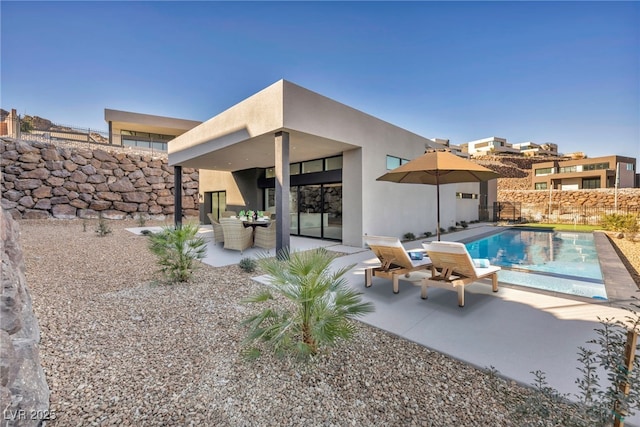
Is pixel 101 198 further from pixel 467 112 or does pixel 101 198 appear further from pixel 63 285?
pixel 467 112

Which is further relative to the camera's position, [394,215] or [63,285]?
[394,215]

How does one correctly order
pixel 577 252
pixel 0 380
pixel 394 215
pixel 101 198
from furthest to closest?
pixel 101 198 → pixel 394 215 → pixel 577 252 → pixel 0 380

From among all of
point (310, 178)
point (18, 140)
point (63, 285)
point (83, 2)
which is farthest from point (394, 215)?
point (18, 140)

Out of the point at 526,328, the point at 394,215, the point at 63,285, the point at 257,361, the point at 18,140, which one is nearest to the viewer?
the point at 257,361

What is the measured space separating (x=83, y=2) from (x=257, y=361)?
1007cm

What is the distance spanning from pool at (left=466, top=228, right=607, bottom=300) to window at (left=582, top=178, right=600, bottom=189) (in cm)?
3229

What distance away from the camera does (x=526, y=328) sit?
3.29m

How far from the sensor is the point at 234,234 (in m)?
8.02

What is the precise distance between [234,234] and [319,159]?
4581mm

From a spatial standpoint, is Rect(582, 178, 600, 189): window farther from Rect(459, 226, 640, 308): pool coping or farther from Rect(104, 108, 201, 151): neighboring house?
Rect(104, 108, 201, 151): neighboring house

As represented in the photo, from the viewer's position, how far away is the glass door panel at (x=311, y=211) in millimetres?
10664

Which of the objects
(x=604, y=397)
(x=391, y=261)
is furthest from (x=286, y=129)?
(x=604, y=397)

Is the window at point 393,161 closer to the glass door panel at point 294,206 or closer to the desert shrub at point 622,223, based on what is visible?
the glass door panel at point 294,206

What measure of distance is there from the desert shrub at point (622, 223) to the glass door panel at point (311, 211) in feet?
Answer: 37.4
